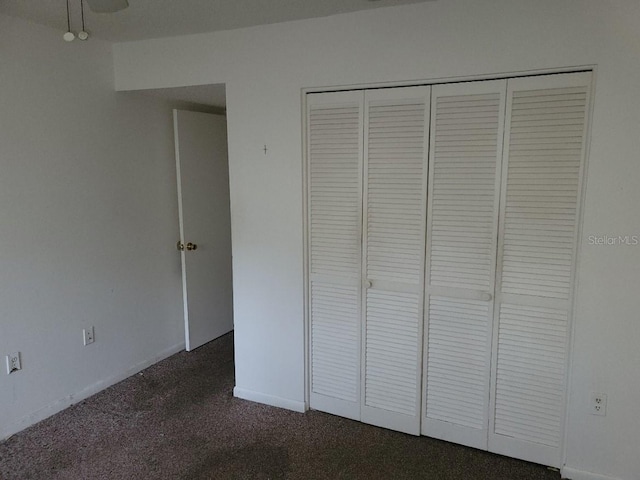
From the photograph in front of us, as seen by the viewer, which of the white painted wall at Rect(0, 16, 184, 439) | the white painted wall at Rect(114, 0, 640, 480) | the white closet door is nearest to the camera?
the white painted wall at Rect(114, 0, 640, 480)

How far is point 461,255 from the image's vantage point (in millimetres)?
2398

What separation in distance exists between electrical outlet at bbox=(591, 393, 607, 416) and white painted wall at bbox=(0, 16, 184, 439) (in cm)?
287

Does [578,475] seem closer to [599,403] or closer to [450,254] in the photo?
[599,403]

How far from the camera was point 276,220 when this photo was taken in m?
2.77

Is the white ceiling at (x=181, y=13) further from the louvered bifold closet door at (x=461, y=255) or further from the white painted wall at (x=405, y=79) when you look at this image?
the louvered bifold closet door at (x=461, y=255)

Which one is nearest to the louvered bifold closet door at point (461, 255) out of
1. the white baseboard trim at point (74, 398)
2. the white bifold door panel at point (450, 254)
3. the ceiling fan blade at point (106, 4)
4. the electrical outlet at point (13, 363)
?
the white bifold door panel at point (450, 254)

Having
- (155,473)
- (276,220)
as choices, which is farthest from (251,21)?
(155,473)

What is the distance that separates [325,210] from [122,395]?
1822 millimetres

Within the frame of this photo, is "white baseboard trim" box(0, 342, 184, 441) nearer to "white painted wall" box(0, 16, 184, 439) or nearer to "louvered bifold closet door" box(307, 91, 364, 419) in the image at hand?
"white painted wall" box(0, 16, 184, 439)

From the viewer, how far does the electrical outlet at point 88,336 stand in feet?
9.96

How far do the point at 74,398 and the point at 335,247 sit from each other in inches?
75.1

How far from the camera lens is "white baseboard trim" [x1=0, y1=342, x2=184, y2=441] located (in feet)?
8.65

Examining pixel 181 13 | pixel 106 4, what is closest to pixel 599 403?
pixel 106 4

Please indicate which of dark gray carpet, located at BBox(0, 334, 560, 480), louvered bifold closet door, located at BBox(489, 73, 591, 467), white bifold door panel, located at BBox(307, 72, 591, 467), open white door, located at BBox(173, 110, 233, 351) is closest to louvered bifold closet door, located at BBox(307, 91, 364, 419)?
white bifold door panel, located at BBox(307, 72, 591, 467)
